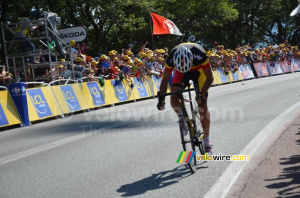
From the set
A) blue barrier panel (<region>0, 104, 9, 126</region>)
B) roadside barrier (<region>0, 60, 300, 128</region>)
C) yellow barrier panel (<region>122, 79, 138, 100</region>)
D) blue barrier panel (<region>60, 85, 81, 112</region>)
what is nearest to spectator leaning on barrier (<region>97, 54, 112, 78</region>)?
roadside barrier (<region>0, 60, 300, 128</region>)

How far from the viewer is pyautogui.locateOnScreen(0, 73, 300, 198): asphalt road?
562cm

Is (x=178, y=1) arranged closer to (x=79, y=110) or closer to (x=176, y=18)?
(x=176, y=18)

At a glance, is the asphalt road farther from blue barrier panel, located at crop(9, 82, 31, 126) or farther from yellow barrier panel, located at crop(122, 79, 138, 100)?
yellow barrier panel, located at crop(122, 79, 138, 100)

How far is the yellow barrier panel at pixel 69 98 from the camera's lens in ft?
47.8

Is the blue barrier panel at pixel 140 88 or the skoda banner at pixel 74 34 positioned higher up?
the skoda banner at pixel 74 34

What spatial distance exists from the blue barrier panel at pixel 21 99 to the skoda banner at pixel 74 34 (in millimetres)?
5259

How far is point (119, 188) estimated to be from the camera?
219 inches

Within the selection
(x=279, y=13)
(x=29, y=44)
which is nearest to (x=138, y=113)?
(x=29, y=44)

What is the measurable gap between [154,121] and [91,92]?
16.9ft

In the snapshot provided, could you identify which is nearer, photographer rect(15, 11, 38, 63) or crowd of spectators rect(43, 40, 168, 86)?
photographer rect(15, 11, 38, 63)

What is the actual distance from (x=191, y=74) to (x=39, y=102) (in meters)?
7.84

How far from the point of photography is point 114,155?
7645 millimetres

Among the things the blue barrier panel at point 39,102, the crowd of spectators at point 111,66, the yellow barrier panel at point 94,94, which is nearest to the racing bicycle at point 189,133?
the blue barrier panel at point 39,102

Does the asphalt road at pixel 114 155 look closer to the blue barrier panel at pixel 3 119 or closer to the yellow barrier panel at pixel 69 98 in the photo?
the blue barrier panel at pixel 3 119
